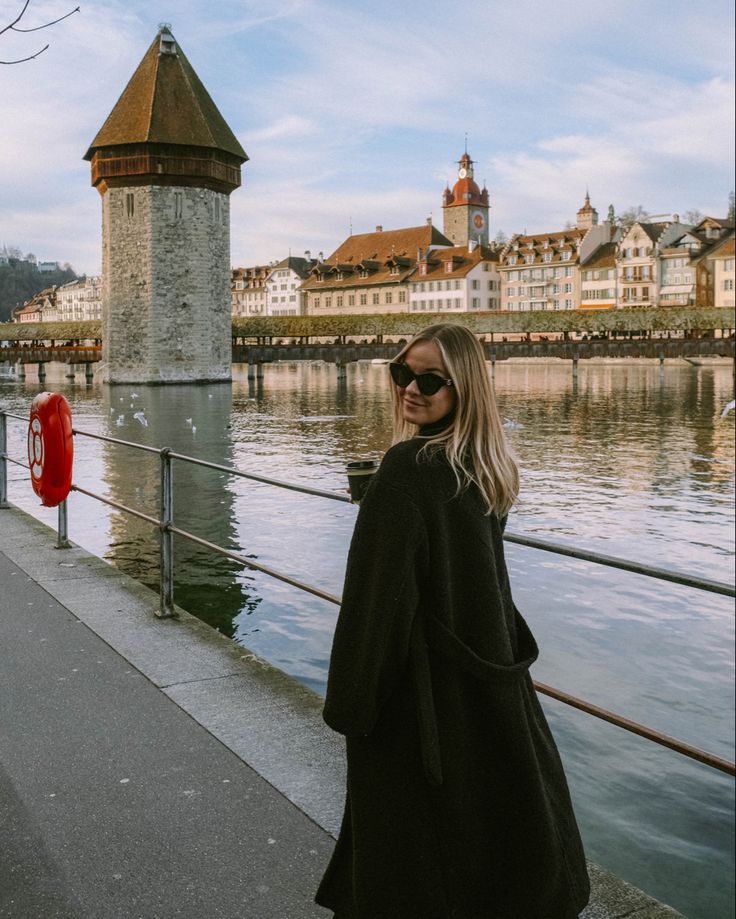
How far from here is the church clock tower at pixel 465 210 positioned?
95.5 meters

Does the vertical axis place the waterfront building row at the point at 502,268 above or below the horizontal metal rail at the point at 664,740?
above

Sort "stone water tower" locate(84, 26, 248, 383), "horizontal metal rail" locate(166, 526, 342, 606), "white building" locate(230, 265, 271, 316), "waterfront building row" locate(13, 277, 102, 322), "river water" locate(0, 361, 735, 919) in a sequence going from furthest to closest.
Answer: "waterfront building row" locate(13, 277, 102, 322), "white building" locate(230, 265, 271, 316), "stone water tower" locate(84, 26, 248, 383), "river water" locate(0, 361, 735, 919), "horizontal metal rail" locate(166, 526, 342, 606)

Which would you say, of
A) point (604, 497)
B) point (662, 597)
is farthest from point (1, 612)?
point (604, 497)

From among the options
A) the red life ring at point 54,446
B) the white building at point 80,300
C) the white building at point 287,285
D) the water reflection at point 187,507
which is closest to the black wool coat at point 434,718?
the red life ring at point 54,446

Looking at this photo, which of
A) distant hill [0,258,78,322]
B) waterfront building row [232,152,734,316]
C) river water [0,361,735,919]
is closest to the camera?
river water [0,361,735,919]

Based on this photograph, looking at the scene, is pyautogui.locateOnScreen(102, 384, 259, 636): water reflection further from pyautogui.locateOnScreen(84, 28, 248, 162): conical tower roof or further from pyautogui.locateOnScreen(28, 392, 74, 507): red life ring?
pyautogui.locateOnScreen(84, 28, 248, 162): conical tower roof

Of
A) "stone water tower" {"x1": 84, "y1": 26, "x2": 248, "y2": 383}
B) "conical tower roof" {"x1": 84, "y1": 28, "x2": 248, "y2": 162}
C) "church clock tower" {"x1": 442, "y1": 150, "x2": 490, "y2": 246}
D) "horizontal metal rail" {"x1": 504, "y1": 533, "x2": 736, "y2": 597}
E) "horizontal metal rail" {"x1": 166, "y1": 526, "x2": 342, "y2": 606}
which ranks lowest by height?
"horizontal metal rail" {"x1": 166, "y1": 526, "x2": 342, "y2": 606}

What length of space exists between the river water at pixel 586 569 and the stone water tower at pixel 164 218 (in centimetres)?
1814

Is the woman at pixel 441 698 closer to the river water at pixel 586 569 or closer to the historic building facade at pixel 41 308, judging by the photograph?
the river water at pixel 586 569

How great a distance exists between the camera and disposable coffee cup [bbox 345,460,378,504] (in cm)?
183

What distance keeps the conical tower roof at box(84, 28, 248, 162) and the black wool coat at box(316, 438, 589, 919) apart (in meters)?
41.2

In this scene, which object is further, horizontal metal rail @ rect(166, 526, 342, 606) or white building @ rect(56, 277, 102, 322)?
white building @ rect(56, 277, 102, 322)

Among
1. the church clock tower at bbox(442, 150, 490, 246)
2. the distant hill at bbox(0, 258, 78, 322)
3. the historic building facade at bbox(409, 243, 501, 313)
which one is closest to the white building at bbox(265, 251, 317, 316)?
the church clock tower at bbox(442, 150, 490, 246)

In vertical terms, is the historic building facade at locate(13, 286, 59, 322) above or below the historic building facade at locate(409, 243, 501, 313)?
above
